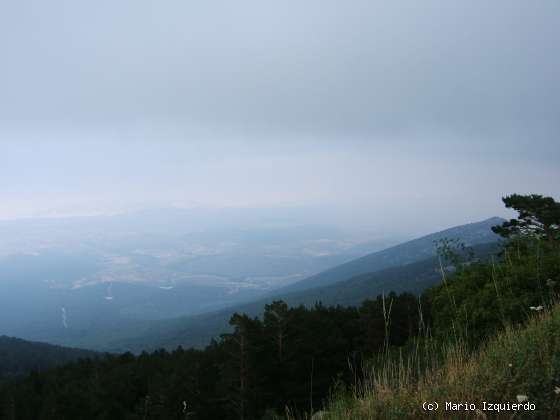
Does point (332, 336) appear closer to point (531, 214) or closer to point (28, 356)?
point (531, 214)

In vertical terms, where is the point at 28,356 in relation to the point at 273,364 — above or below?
below

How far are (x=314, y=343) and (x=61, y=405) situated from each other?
924 inches

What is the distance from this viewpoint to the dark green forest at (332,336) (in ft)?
35.2

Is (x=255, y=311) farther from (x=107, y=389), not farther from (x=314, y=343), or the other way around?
(x=314, y=343)

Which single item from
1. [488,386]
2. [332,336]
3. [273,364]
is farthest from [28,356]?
[488,386]

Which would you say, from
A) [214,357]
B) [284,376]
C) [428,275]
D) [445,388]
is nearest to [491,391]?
[445,388]

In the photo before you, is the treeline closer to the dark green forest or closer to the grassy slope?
the dark green forest

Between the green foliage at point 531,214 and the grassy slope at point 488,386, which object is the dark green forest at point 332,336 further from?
the grassy slope at point 488,386

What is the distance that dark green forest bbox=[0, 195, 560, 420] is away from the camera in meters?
10.7

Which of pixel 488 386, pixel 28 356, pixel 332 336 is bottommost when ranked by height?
pixel 28 356

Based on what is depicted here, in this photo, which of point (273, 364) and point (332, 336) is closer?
point (273, 364)

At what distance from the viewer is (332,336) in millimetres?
21844

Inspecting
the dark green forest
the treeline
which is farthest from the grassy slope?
the treeline

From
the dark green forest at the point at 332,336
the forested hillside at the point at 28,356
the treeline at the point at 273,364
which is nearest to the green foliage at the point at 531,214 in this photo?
the dark green forest at the point at 332,336
